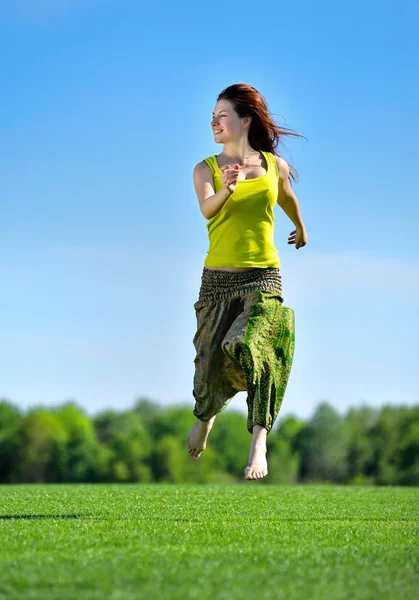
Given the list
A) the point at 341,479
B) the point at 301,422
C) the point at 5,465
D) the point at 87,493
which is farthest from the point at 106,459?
the point at 87,493

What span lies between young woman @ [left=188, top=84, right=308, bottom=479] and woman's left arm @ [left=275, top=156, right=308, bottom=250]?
0.02 metres

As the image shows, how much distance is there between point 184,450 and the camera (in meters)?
75.2

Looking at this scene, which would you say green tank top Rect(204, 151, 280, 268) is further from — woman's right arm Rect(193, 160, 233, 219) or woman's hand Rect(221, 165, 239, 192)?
woman's hand Rect(221, 165, 239, 192)

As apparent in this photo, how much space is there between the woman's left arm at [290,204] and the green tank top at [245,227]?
376 mm

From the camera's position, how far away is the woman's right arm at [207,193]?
6094 millimetres

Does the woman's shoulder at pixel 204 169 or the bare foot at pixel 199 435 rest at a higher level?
the woman's shoulder at pixel 204 169

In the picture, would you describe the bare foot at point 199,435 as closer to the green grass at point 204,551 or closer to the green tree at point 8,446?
the green grass at point 204,551

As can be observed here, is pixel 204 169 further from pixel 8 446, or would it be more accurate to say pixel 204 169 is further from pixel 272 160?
pixel 8 446

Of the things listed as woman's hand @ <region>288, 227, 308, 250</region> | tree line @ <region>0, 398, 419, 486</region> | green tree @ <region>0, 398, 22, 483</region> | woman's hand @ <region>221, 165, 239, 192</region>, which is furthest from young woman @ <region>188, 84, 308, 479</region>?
green tree @ <region>0, 398, 22, 483</region>

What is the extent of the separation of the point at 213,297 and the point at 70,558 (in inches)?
119

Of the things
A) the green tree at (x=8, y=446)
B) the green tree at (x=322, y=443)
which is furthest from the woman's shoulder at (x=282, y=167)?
the green tree at (x=8, y=446)

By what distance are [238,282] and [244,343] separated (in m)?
0.57

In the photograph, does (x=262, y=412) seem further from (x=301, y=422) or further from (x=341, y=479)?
(x=301, y=422)

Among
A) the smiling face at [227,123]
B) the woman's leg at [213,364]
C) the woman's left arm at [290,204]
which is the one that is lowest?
the woman's leg at [213,364]
